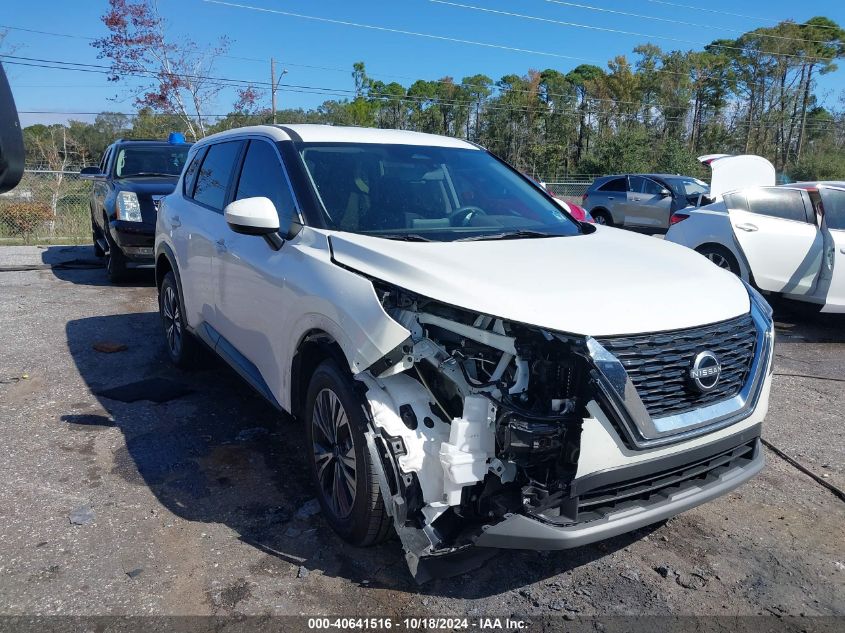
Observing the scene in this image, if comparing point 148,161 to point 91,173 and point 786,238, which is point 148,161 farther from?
point 786,238

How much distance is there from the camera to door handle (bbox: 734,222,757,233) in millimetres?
7719

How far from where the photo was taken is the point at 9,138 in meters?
1.64

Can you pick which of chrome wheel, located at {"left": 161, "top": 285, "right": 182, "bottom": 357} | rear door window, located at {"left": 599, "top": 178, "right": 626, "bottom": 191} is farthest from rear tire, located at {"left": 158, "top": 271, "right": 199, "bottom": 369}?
rear door window, located at {"left": 599, "top": 178, "right": 626, "bottom": 191}

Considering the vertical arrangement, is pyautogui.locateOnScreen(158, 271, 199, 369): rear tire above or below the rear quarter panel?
below

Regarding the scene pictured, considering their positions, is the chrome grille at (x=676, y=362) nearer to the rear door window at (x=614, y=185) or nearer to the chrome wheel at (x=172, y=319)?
the chrome wheel at (x=172, y=319)

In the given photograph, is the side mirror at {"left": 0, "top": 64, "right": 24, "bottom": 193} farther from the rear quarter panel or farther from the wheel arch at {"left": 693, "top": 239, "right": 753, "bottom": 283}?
the rear quarter panel

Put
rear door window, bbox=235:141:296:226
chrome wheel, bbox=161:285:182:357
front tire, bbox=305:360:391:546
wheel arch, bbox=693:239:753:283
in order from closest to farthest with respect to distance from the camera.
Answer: front tire, bbox=305:360:391:546 → rear door window, bbox=235:141:296:226 → chrome wheel, bbox=161:285:182:357 → wheel arch, bbox=693:239:753:283

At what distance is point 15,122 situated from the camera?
65.6 inches

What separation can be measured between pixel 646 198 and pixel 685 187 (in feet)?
3.32

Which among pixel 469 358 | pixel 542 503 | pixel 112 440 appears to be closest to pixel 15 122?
pixel 469 358

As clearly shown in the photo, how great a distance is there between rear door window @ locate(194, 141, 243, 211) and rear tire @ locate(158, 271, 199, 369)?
85cm

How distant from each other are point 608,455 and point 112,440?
10.9 ft

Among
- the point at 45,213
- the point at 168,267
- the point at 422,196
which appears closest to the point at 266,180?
the point at 422,196

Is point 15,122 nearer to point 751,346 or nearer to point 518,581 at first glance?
point 518,581
